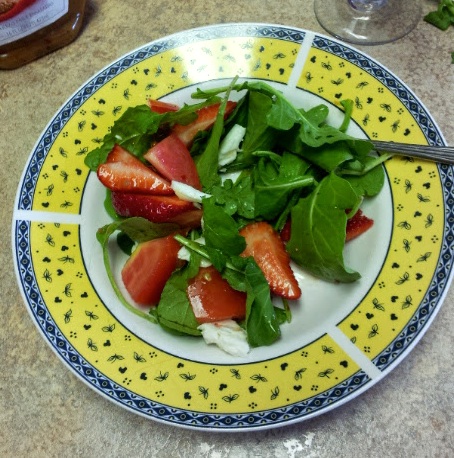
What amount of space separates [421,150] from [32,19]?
2.36 ft

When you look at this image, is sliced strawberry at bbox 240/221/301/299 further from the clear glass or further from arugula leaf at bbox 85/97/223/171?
the clear glass

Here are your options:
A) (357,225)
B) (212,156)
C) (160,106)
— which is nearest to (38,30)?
(160,106)

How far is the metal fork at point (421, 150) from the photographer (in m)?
0.75

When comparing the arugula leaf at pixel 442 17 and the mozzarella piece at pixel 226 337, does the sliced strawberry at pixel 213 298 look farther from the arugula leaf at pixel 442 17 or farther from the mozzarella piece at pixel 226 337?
the arugula leaf at pixel 442 17

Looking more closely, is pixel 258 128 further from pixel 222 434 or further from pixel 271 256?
pixel 222 434

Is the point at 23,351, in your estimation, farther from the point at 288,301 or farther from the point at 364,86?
the point at 364,86

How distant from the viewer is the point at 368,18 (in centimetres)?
105

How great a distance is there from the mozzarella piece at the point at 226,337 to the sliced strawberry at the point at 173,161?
0.22 meters

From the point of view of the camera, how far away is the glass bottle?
99 centimetres

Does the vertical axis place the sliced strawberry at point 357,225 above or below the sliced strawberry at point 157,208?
above

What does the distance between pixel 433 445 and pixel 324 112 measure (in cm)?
48

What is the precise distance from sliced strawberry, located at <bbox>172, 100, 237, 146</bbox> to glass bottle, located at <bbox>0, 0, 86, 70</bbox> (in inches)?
14.9

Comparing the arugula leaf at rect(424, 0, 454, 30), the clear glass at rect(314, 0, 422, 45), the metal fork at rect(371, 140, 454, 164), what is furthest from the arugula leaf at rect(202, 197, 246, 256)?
the arugula leaf at rect(424, 0, 454, 30)

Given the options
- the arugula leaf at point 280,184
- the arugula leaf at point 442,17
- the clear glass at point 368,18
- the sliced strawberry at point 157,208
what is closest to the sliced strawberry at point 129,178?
the sliced strawberry at point 157,208
